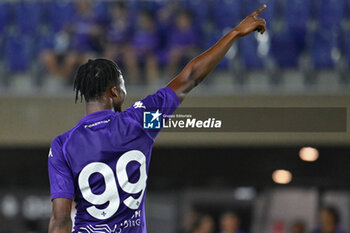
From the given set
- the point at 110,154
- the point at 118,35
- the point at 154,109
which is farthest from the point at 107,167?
the point at 118,35

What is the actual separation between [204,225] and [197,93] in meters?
2.04

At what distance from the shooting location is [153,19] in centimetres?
1049

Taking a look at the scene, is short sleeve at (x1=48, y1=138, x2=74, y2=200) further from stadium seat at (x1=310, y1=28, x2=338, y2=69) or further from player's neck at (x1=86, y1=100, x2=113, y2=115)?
stadium seat at (x1=310, y1=28, x2=338, y2=69)

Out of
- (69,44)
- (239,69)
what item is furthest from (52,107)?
(239,69)

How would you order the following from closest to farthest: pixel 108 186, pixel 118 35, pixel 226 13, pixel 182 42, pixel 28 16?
pixel 108 186, pixel 182 42, pixel 118 35, pixel 226 13, pixel 28 16

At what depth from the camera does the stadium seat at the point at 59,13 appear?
450 inches

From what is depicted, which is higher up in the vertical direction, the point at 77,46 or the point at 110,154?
the point at 77,46

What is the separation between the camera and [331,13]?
10633 mm

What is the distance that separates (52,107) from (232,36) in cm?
737

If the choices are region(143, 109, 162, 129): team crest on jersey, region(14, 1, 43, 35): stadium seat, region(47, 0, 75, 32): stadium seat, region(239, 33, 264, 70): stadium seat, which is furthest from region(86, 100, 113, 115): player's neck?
region(14, 1, 43, 35): stadium seat

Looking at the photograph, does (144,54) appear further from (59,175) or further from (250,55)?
(59,175)

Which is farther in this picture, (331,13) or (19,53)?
(19,53)

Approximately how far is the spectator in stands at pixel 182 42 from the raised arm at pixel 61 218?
6787mm

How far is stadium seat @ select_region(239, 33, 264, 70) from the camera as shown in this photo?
10211 millimetres
